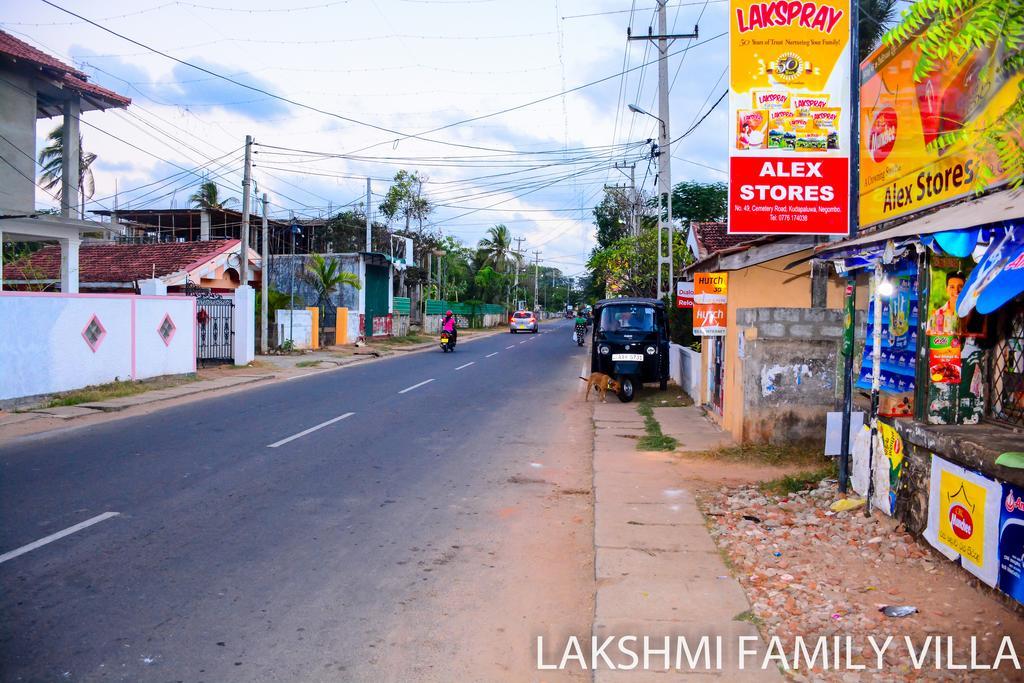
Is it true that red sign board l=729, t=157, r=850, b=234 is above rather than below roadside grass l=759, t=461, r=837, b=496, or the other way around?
above

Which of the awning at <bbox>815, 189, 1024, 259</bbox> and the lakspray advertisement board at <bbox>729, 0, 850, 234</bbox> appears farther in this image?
the lakspray advertisement board at <bbox>729, 0, 850, 234</bbox>

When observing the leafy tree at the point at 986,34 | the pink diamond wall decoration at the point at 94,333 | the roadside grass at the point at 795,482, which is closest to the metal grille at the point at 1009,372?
the leafy tree at the point at 986,34

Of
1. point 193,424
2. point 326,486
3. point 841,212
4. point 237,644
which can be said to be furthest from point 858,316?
point 193,424

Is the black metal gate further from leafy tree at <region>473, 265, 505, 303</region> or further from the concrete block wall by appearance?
leafy tree at <region>473, 265, 505, 303</region>

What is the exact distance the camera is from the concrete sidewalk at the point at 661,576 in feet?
14.0

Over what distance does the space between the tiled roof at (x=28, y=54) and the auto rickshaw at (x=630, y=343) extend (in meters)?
15.6

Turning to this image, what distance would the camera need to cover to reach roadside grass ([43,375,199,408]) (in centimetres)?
1496

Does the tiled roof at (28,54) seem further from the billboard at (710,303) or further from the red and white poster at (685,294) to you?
the billboard at (710,303)

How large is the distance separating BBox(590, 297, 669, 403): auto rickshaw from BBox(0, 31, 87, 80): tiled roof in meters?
15.6

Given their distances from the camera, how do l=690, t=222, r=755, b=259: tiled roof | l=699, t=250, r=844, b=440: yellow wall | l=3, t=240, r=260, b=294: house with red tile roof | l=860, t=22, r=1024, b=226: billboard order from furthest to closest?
l=3, t=240, r=260, b=294: house with red tile roof, l=690, t=222, r=755, b=259: tiled roof, l=699, t=250, r=844, b=440: yellow wall, l=860, t=22, r=1024, b=226: billboard

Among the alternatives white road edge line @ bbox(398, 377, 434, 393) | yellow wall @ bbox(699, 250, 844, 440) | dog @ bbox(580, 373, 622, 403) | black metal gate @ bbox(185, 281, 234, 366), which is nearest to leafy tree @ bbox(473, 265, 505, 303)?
black metal gate @ bbox(185, 281, 234, 366)

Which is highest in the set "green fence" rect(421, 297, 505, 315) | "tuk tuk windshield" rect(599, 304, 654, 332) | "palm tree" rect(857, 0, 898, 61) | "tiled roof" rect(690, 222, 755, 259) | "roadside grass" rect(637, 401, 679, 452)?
"palm tree" rect(857, 0, 898, 61)

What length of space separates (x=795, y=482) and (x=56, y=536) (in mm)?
6932

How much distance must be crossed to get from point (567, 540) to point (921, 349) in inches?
131
